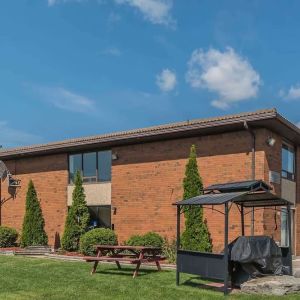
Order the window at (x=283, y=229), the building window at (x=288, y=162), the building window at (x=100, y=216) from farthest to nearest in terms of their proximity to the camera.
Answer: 1. the building window at (x=100, y=216)
2. the building window at (x=288, y=162)
3. the window at (x=283, y=229)

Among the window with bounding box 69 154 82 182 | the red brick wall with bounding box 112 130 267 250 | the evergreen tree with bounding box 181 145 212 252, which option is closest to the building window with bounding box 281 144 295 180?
the red brick wall with bounding box 112 130 267 250

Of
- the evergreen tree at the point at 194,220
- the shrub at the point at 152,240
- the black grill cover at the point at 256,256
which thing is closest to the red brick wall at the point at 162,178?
the evergreen tree at the point at 194,220

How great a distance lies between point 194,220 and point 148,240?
1975 mm

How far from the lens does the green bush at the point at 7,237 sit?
23828mm

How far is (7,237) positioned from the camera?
24.0m

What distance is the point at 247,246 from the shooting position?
11.8 metres

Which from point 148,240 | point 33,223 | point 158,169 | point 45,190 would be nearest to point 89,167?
point 45,190

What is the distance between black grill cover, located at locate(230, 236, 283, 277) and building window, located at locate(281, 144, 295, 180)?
8.02 m

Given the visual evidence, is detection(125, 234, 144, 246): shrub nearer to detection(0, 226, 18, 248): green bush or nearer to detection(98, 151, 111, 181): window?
detection(98, 151, 111, 181): window

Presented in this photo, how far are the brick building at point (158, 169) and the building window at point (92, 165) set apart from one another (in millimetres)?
44

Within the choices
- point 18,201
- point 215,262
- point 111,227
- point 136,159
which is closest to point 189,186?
point 136,159

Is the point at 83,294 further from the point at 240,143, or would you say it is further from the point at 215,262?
the point at 240,143

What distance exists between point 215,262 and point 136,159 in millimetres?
10476

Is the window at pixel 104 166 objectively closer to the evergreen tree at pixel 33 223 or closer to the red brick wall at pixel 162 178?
the red brick wall at pixel 162 178
